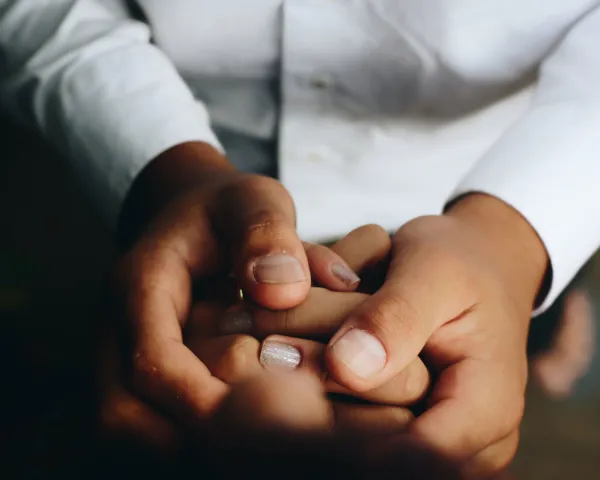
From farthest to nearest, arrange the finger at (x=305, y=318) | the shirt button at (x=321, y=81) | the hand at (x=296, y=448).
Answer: the shirt button at (x=321, y=81)
the finger at (x=305, y=318)
the hand at (x=296, y=448)

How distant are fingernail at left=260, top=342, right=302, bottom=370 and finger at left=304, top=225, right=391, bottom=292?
1.3 inches

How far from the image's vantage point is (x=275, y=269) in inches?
6.9

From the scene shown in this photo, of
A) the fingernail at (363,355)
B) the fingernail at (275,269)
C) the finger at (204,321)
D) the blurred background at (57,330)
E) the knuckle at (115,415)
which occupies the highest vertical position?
the fingernail at (275,269)

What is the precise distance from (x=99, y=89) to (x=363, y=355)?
0.19 metres

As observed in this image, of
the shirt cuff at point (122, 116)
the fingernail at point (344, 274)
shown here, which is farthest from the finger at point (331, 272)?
the shirt cuff at point (122, 116)

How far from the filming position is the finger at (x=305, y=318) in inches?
7.1

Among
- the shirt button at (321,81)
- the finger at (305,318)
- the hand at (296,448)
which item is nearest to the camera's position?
the hand at (296,448)

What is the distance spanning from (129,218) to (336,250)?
0.11 meters

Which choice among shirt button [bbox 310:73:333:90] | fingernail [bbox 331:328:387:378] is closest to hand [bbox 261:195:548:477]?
fingernail [bbox 331:328:387:378]

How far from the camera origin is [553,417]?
0.37 m

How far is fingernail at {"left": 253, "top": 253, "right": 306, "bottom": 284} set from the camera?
17cm

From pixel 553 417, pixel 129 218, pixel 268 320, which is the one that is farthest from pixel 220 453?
pixel 553 417

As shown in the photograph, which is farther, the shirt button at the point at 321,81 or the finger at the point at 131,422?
the shirt button at the point at 321,81

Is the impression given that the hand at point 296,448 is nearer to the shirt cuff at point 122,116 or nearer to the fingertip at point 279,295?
the fingertip at point 279,295
